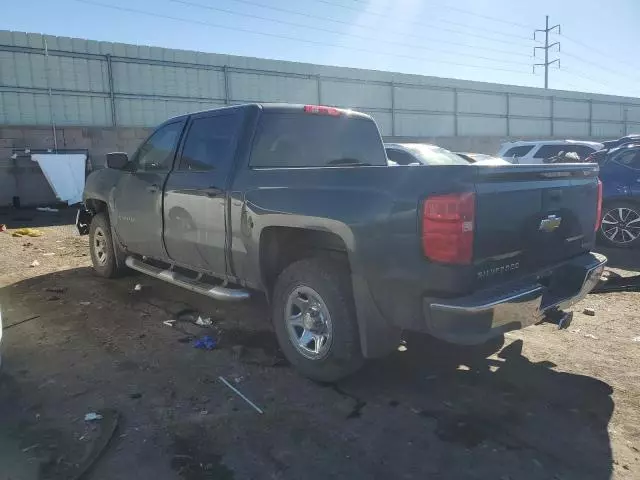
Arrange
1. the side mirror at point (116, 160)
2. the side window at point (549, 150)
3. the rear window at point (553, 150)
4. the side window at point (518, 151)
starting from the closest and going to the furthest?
the side mirror at point (116, 160) < the rear window at point (553, 150) < the side window at point (549, 150) < the side window at point (518, 151)

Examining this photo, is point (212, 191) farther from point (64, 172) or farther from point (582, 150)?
point (64, 172)

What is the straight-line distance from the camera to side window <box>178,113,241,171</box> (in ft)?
14.9

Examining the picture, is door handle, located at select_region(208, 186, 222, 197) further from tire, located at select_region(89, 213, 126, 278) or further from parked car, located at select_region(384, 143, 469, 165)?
parked car, located at select_region(384, 143, 469, 165)

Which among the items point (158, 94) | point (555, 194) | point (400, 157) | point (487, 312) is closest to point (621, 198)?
point (400, 157)

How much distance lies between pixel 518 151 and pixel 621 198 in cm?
644

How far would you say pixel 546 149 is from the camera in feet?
45.0

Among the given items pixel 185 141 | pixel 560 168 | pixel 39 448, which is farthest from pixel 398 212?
pixel 185 141

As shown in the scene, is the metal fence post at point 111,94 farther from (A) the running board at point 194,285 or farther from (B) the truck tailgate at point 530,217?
(B) the truck tailgate at point 530,217

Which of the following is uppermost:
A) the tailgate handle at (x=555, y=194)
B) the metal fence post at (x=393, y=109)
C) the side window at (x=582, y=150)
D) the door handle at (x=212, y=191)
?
the metal fence post at (x=393, y=109)

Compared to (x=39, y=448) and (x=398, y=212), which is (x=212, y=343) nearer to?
(x=39, y=448)

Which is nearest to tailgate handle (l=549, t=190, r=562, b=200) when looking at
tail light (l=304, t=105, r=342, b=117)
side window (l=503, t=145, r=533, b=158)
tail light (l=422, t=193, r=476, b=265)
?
tail light (l=422, t=193, r=476, b=265)

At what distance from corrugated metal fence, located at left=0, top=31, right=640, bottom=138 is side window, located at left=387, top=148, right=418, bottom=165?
10787mm

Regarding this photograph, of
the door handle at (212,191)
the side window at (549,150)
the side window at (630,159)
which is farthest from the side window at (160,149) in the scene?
the side window at (549,150)

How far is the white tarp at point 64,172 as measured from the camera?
599 inches
